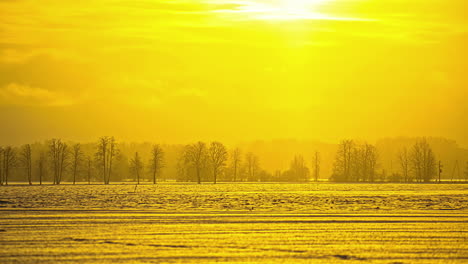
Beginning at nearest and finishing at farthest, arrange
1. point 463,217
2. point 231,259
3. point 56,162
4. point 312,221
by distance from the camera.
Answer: point 231,259
point 312,221
point 463,217
point 56,162

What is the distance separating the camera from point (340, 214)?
→ 147 feet

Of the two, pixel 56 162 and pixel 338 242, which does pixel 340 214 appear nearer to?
pixel 338 242

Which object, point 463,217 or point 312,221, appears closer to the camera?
point 312,221

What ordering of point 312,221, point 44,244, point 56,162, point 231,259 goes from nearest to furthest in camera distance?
1. point 231,259
2. point 44,244
3. point 312,221
4. point 56,162

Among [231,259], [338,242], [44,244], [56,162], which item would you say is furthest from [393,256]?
[56,162]

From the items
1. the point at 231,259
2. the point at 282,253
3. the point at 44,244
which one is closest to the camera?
the point at 231,259

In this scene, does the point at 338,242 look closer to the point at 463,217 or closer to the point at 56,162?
the point at 463,217

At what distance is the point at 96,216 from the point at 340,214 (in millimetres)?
17125

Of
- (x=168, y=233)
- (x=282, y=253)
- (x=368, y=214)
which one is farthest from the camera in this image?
(x=368, y=214)

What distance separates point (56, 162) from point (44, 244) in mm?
174140

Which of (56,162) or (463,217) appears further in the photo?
(56,162)

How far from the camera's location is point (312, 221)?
127ft

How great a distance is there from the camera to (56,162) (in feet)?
643

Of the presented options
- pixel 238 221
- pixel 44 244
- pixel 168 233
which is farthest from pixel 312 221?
pixel 44 244
